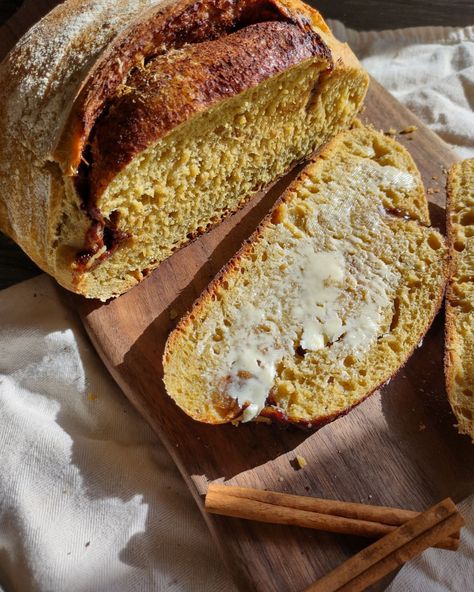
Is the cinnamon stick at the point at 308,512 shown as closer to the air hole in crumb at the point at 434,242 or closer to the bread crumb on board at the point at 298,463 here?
the bread crumb on board at the point at 298,463

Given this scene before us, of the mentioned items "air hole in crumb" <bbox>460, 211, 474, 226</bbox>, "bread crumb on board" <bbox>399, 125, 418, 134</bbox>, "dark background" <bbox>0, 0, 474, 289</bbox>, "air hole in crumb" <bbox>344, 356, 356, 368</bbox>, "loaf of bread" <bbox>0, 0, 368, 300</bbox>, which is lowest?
"air hole in crumb" <bbox>344, 356, 356, 368</bbox>

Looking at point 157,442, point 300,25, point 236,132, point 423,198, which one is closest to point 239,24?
point 300,25

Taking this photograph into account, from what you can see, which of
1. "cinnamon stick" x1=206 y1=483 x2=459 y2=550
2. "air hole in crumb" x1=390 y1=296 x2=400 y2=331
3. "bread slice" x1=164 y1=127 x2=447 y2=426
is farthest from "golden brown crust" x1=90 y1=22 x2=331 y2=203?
"cinnamon stick" x1=206 y1=483 x2=459 y2=550

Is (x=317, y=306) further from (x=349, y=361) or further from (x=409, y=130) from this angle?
Result: (x=409, y=130)

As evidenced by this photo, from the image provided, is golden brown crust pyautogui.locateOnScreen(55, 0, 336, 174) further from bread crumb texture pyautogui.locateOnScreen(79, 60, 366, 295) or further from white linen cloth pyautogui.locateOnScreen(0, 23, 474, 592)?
white linen cloth pyautogui.locateOnScreen(0, 23, 474, 592)

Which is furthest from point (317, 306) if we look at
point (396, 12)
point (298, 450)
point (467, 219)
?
point (396, 12)

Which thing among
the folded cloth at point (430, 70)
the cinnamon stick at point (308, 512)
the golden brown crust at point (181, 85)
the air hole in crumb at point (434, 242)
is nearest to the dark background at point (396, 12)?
the folded cloth at point (430, 70)

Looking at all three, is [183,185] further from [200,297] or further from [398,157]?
[398,157]

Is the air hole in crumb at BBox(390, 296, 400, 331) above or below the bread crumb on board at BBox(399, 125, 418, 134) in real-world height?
below
